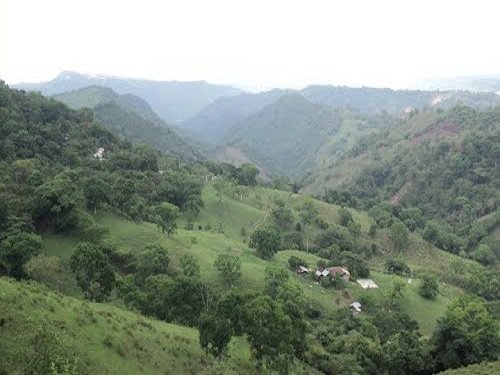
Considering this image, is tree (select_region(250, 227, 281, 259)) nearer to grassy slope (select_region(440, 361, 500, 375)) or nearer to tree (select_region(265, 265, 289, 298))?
tree (select_region(265, 265, 289, 298))

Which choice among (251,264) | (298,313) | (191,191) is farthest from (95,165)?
(298,313)

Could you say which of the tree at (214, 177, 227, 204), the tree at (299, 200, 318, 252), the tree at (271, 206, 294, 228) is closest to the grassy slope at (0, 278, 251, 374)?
the tree at (299, 200, 318, 252)

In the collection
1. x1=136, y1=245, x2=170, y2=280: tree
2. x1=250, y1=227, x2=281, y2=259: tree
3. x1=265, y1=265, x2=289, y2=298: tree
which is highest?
x1=136, y1=245, x2=170, y2=280: tree

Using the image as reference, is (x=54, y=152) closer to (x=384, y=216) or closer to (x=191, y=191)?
(x=191, y=191)

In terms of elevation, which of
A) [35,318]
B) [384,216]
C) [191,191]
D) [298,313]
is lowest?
[384,216]

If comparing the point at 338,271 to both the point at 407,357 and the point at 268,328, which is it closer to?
the point at 407,357

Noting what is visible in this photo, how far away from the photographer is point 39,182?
238ft

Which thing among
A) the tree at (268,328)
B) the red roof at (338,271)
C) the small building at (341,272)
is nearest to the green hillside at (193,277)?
the tree at (268,328)

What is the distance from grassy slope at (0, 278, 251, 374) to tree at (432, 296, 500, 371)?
20.2 m

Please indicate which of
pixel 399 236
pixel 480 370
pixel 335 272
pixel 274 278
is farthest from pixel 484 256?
pixel 480 370

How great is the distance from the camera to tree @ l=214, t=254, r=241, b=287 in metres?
64.8

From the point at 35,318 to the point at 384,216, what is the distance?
95.2m

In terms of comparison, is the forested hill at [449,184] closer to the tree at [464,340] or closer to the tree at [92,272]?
the tree at [464,340]

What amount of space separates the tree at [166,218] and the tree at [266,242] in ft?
42.5
